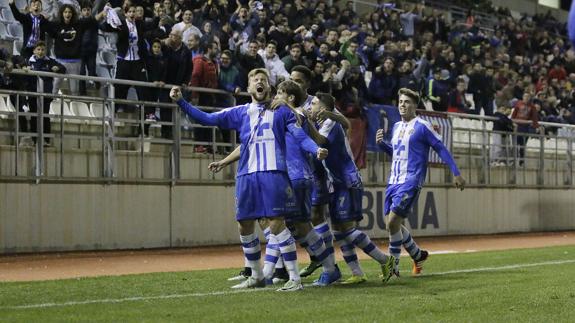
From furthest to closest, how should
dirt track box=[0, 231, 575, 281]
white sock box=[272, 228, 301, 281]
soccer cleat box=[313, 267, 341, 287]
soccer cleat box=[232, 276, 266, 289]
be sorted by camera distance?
1. dirt track box=[0, 231, 575, 281]
2. soccer cleat box=[313, 267, 341, 287]
3. soccer cleat box=[232, 276, 266, 289]
4. white sock box=[272, 228, 301, 281]

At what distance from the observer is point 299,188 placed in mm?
11859

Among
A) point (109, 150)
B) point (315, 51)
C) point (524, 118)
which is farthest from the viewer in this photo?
point (524, 118)

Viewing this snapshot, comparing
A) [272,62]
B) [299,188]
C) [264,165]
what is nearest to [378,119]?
[272,62]

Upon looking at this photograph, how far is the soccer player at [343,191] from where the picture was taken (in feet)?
41.6

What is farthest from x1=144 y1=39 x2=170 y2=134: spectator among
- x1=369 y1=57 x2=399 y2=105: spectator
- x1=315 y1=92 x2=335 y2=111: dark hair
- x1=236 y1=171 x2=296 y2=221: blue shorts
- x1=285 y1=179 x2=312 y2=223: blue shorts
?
x1=236 y1=171 x2=296 y2=221: blue shorts

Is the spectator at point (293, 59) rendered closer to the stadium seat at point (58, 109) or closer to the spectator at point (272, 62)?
the spectator at point (272, 62)

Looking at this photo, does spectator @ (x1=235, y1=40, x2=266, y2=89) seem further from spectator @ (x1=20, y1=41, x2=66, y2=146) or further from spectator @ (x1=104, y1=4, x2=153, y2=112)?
spectator @ (x1=20, y1=41, x2=66, y2=146)

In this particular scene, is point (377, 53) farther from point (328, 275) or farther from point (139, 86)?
point (328, 275)

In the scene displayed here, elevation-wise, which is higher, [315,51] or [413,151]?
[315,51]

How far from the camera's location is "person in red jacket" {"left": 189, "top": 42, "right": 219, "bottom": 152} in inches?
784

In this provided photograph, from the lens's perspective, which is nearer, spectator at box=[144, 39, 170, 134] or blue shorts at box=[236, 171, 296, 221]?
blue shorts at box=[236, 171, 296, 221]

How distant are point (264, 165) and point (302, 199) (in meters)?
0.78

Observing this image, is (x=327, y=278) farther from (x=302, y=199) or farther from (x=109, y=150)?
(x=109, y=150)

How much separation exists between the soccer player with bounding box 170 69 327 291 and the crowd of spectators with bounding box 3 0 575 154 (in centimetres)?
721
